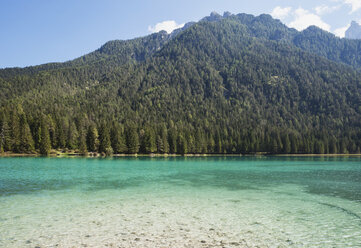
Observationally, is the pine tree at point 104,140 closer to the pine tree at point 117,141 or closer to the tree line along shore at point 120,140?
the tree line along shore at point 120,140

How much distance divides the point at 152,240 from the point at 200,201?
13497 millimetres

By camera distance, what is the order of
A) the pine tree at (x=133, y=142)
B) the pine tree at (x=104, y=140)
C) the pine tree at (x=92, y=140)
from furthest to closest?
the pine tree at (x=133, y=142), the pine tree at (x=104, y=140), the pine tree at (x=92, y=140)

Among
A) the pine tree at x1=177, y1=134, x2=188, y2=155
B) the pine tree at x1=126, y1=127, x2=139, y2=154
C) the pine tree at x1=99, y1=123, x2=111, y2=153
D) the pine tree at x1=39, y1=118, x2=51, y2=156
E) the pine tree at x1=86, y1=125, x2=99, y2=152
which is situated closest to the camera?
the pine tree at x1=39, y1=118, x2=51, y2=156

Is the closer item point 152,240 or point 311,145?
point 152,240

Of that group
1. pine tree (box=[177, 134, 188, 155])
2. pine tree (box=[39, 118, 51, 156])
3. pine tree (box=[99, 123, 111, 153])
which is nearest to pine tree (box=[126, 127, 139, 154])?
pine tree (box=[99, 123, 111, 153])

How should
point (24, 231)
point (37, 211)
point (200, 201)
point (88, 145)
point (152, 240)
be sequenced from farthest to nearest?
point (88, 145), point (200, 201), point (37, 211), point (24, 231), point (152, 240)

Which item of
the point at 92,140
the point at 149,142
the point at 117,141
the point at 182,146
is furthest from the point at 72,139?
the point at 182,146

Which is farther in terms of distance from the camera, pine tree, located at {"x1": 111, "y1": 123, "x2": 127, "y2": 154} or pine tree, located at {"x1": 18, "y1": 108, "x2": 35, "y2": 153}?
pine tree, located at {"x1": 111, "y1": 123, "x2": 127, "y2": 154}

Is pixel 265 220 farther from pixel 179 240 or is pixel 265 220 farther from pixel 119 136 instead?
pixel 119 136

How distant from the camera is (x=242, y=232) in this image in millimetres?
18516

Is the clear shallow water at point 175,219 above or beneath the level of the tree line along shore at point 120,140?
beneath

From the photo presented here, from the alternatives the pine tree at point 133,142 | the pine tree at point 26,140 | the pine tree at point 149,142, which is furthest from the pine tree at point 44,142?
the pine tree at point 149,142

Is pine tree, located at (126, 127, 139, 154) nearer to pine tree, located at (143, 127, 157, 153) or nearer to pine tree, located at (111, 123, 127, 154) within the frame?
pine tree, located at (111, 123, 127, 154)

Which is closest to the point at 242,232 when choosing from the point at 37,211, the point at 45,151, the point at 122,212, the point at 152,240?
the point at 152,240
